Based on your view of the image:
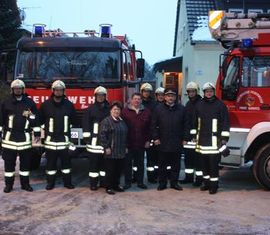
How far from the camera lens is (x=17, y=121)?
881 centimetres

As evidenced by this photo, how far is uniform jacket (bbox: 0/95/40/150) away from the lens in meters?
8.81

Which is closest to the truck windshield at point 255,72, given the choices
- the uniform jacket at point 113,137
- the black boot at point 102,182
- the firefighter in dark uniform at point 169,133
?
→ the firefighter in dark uniform at point 169,133

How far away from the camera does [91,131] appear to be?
355 inches

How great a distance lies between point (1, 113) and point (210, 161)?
368cm

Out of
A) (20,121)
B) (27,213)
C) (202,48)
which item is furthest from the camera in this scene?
(202,48)

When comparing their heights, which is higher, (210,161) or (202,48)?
(202,48)

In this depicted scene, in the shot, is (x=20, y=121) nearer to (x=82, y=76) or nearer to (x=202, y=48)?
(x=82, y=76)

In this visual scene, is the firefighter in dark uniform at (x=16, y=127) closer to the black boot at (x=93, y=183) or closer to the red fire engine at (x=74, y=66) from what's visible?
the red fire engine at (x=74, y=66)

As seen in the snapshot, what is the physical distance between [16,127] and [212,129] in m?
3.36

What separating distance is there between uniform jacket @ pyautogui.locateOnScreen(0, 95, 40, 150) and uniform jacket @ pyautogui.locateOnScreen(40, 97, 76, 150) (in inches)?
8.1

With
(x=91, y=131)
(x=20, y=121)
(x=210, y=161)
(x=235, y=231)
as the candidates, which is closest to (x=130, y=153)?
(x=91, y=131)

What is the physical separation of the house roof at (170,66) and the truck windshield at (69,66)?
15389 millimetres

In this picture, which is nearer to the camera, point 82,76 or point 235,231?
point 235,231

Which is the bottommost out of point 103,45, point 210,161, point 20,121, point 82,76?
point 210,161
